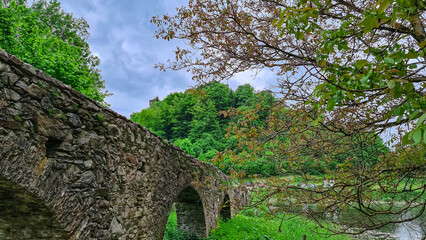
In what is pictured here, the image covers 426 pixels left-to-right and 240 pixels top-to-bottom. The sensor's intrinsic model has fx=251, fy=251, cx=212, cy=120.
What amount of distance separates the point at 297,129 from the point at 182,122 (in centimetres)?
2650

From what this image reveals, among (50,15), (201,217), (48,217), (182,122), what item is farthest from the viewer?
(182,122)

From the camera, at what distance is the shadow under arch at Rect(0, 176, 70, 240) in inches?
85.0

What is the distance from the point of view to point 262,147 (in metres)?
3.82

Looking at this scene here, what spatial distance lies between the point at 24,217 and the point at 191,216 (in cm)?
637

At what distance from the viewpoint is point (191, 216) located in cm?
832

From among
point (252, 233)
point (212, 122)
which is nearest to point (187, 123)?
point (212, 122)

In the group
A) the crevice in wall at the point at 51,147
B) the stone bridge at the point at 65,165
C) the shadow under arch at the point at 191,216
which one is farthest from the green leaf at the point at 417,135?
the shadow under arch at the point at 191,216

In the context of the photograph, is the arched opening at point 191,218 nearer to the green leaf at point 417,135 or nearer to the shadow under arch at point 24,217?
the shadow under arch at point 24,217

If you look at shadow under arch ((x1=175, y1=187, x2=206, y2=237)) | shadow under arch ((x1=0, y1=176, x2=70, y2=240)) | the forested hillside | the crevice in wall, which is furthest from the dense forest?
shadow under arch ((x1=0, y1=176, x2=70, y2=240))

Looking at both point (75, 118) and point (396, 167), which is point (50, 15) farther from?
point (396, 167)

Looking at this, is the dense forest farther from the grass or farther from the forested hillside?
the grass

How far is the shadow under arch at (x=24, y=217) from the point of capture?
2.16 meters

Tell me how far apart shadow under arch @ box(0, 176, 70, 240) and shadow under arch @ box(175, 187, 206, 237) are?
562 cm

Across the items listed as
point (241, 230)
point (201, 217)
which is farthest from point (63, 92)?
point (241, 230)
